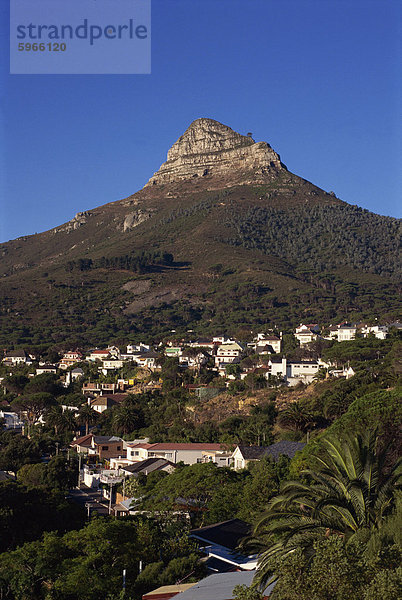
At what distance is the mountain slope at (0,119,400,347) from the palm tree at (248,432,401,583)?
8766 cm

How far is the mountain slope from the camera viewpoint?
129250mm

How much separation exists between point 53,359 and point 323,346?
40.6m

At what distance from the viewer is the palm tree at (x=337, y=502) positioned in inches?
569

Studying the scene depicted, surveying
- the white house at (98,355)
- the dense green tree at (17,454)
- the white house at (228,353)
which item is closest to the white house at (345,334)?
the white house at (228,353)

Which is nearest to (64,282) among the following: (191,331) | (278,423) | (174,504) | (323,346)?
(191,331)

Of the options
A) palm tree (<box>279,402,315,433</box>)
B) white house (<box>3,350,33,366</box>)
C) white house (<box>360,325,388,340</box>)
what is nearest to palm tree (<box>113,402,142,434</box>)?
palm tree (<box>279,402,315,433</box>)

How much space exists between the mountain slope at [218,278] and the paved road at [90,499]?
65.0m

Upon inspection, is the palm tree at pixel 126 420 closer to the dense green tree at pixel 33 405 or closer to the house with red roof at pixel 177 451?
the house with red roof at pixel 177 451

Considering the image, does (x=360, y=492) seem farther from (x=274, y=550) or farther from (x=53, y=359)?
(x=53, y=359)

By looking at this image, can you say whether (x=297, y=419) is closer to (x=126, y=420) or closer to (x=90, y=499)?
(x=90, y=499)

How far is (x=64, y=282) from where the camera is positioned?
505 feet

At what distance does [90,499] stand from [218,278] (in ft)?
360

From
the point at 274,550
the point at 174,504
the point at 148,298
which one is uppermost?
the point at 148,298

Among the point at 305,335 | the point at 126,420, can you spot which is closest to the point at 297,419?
the point at 126,420
